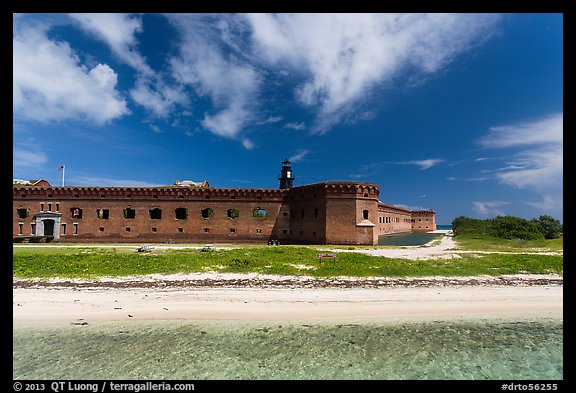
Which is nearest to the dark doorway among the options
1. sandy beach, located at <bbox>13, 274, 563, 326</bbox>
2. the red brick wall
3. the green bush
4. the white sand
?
the red brick wall

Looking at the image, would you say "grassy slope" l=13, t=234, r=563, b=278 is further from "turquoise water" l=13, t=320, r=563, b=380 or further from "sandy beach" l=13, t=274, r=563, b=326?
"turquoise water" l=13, t=320, r=563, b=380

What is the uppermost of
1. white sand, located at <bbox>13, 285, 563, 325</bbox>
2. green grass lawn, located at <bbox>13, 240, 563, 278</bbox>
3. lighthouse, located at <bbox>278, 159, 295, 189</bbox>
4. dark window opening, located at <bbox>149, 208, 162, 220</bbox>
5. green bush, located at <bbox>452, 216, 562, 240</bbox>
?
lighthouse, located at <bbox>278, 159, 295, 189</bbox>

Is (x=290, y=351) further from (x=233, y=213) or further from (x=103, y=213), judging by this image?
(x=103, y=213)

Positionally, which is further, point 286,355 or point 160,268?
point 160,268

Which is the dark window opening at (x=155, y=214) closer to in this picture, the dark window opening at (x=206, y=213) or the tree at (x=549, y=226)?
the dark window opening at (x=206, y=213)

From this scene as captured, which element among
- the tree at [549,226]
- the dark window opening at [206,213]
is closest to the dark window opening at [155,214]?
the dark window opening at [206,213]

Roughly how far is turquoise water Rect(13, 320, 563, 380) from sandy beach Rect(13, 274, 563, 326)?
672 millimetres

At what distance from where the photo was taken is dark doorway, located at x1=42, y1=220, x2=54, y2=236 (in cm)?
3015

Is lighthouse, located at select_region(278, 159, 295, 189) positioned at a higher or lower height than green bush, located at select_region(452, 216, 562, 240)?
higher

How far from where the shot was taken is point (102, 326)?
8266 millimetres

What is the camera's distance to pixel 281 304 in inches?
389
